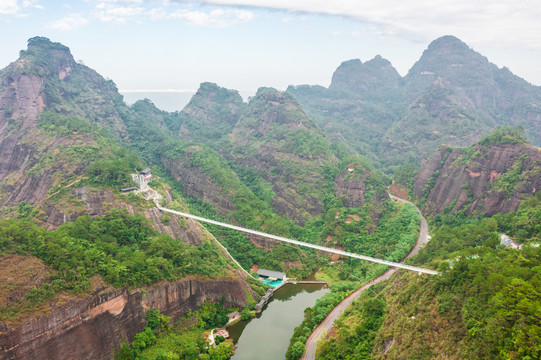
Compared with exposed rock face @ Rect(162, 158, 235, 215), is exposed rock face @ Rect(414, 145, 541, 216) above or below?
above

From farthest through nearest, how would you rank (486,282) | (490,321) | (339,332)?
(339,332) → (486,282) → (490,321)

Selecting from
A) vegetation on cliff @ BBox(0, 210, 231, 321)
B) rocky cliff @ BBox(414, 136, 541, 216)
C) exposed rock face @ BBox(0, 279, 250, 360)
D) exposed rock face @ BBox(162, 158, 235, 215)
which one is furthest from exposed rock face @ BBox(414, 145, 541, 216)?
exposed rock face @ BBox(0, 279, 250, 360)

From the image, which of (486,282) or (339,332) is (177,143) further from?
(486,282)

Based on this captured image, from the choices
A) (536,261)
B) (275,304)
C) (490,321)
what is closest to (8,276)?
(275,304)

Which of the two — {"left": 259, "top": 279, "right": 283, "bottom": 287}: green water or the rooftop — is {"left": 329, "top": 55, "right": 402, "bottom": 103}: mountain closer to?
the rooftop

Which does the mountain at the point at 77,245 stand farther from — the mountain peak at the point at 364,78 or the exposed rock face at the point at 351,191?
the mountain peak at the point at 364,78

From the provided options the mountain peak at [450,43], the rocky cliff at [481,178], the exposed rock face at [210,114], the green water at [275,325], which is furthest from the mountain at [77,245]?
the mountain peak at [450,43]
